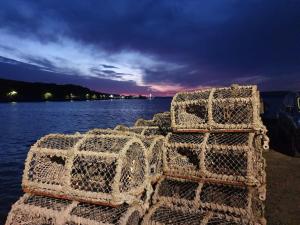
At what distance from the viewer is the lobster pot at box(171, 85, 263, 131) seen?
535 centimetres

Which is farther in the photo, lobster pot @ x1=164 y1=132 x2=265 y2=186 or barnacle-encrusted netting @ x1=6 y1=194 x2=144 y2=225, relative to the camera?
lobster pot @ x1=164 y1=132 x2=265 y2=186

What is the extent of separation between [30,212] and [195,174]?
2.83 m

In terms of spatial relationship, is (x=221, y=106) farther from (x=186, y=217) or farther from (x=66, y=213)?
(x=66, y=213)

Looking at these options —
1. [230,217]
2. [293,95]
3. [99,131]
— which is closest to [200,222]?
[230,217]

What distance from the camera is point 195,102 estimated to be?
5.89 m

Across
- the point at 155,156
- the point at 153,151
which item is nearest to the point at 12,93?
the point at 155,156

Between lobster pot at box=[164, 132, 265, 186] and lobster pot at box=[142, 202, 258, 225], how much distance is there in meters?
0.65

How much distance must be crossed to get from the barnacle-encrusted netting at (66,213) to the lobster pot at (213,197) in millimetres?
705

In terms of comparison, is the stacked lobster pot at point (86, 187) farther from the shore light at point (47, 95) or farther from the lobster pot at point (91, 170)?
the shore light at point (47, 95)

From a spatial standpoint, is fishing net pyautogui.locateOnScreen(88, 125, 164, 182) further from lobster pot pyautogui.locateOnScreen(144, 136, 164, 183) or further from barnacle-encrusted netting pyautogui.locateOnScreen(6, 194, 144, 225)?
barnacle-encrusted netting pyautogui.locateOnScreen(6, 194, 144, 225)

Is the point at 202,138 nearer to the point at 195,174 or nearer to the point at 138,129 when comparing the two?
the point at 195,174

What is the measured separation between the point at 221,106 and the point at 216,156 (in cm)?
109

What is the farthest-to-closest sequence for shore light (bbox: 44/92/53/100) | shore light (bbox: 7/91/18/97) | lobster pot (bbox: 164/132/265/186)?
shore light (bbox: 44/92/53/100) < shore light (bbox: 7/91/18/97) < lobster pot (bbox: 164/132/265/186)

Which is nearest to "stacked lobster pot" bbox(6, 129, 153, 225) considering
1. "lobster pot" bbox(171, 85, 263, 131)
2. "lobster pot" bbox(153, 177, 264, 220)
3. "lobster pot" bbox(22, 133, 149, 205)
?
"lobster pot" bbox(22, 133, 149, 205)
